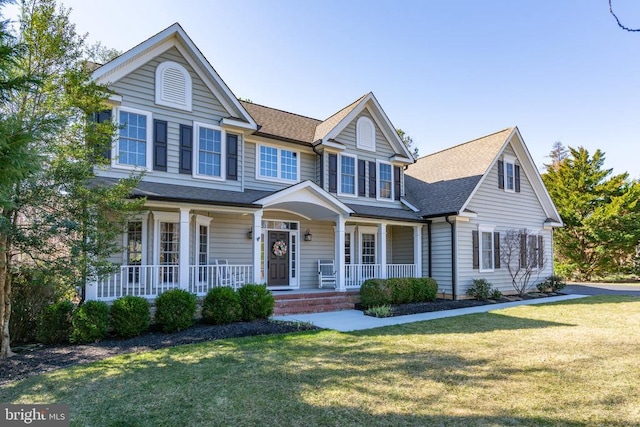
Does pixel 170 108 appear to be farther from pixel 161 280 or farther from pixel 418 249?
pixel 418 249

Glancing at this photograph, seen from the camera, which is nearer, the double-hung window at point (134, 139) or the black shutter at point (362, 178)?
the double-hung window at point (134, 139)

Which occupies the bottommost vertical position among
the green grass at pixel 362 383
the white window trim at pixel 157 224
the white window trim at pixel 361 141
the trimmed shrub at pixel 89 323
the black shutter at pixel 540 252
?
the green grass at pixel 362 383

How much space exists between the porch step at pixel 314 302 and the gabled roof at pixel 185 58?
5.60m

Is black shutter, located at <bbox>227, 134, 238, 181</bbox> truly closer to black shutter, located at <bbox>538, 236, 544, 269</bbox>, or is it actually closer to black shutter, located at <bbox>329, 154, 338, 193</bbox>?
black shutter, located at <bbox>329, 154, 338, 193</bbox>

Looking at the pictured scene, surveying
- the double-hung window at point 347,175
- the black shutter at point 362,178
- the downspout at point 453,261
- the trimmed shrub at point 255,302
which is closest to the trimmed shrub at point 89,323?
the trimmed shrub at point 255,302

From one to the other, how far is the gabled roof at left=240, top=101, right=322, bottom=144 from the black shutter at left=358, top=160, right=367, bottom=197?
2.32m

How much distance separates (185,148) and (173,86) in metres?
1.88

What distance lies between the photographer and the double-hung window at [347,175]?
14977 millimetres

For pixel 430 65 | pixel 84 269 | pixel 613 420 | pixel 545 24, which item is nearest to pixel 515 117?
pixel 430 65

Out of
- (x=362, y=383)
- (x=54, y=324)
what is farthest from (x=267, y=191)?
(x=362, y=383)

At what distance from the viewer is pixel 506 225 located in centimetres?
1667

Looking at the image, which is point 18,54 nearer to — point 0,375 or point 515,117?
point 0,375

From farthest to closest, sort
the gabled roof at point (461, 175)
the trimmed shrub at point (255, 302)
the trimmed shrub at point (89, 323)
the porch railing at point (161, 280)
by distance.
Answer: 1. the gabled roof at point (461, 175)
2. the trimmed shrub at point (255, 302)
3. the porch railing at point (161, 280)
4. the trimmed shrub at point (89, 323)

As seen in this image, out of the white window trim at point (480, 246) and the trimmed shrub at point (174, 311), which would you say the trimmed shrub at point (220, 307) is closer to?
the trimmed shrub at point (174, 311)
